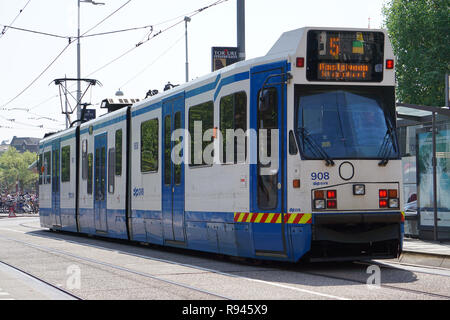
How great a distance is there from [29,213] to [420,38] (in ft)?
96.6

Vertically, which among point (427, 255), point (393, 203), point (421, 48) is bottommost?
point (427, 255)

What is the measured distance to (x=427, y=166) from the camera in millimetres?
16281

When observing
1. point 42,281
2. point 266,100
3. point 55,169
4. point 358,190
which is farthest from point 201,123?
point 55,169

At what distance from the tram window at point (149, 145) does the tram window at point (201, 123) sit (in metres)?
2.04

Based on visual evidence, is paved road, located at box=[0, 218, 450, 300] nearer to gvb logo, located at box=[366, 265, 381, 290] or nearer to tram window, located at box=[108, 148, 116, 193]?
gvb logo, located at box=[366, 265, 381, 290]

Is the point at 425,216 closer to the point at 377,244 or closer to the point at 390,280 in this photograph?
the point at 377,244

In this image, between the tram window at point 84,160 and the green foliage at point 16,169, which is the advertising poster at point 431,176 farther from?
the green foliage at point 16,169

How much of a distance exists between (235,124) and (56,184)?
574 inches

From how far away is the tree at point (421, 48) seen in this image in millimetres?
42281

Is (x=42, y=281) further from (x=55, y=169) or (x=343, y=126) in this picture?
(x=55, y=169)

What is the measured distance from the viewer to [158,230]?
52.3ft

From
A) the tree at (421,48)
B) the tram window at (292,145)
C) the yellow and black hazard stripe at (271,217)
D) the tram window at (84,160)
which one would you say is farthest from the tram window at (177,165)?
the tree at (421,48)

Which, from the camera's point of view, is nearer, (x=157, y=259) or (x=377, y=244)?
(x=377, y=244)
